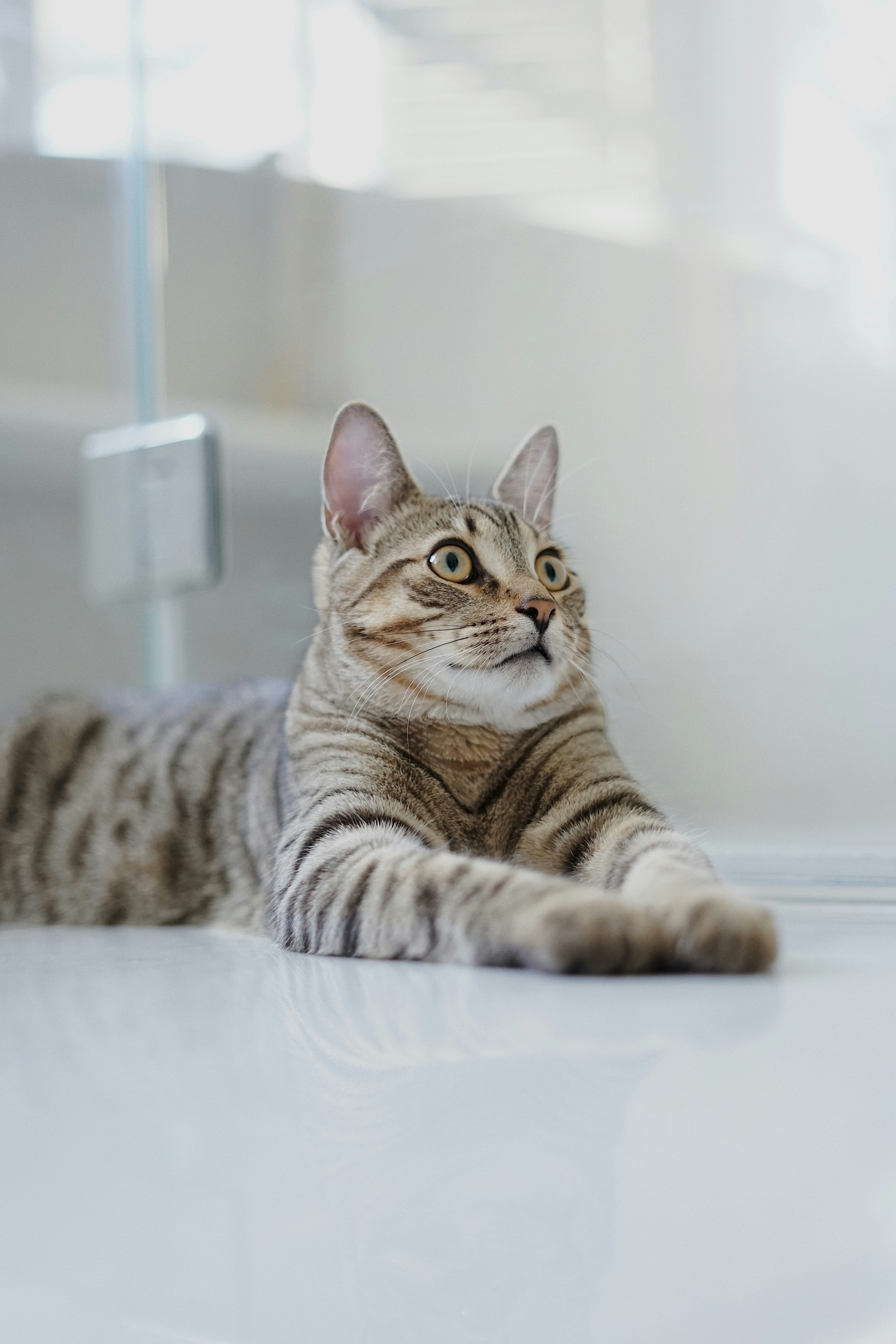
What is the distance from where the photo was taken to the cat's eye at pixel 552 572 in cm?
131

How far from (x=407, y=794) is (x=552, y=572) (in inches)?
13.2

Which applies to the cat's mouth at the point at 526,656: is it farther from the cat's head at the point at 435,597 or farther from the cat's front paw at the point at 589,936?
the cat's front paw at the point at 589,936

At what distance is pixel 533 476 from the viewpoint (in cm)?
147

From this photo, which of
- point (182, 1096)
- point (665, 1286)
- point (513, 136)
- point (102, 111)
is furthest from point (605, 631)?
point (102, 111)

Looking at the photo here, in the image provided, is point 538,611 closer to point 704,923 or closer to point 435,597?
point 435,597

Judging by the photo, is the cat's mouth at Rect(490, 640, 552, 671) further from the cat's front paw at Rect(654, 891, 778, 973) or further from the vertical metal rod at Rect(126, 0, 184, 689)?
the vertical metal rod at Rect(126, 0, 184, 689)

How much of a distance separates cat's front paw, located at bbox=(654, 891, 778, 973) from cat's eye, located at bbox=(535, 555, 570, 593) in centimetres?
55

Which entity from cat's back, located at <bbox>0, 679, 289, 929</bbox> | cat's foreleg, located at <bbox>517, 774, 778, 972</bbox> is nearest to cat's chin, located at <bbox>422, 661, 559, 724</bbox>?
cat's foreleg, located at <bbox>517, 774, 778, 972</bbox>

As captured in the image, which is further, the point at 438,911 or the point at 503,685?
the point at 503,685

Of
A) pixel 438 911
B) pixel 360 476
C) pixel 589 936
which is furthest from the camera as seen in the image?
pixel 360 476

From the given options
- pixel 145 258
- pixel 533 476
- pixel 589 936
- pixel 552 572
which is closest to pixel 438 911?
pixel 589 936

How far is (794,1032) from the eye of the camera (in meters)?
0.70

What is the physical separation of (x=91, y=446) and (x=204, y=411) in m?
0.26

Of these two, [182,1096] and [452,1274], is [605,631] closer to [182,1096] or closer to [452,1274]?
[182,1096]
